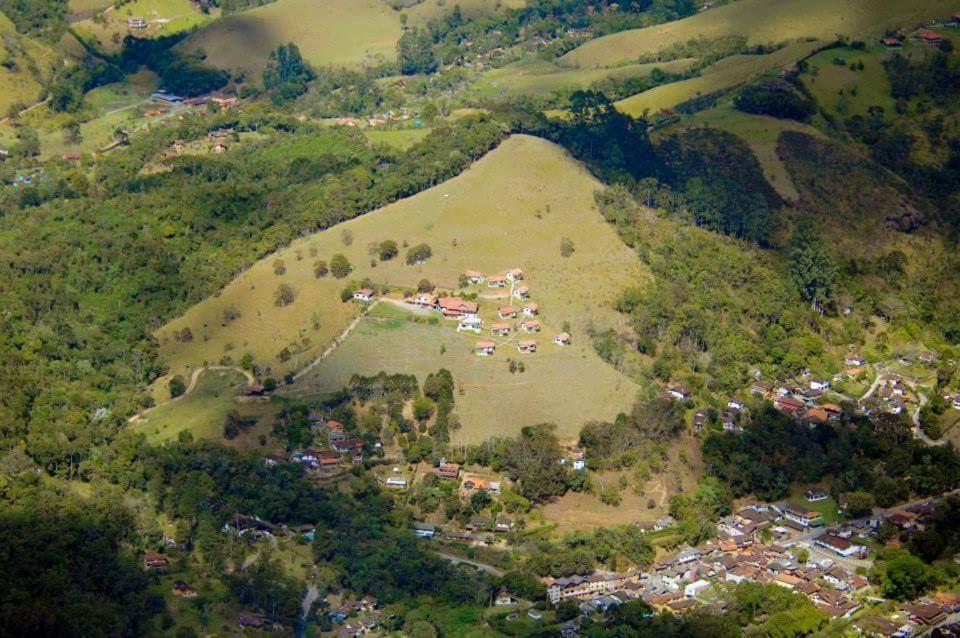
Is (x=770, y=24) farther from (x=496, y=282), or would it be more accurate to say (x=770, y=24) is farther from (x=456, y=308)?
(x=456, y=308)

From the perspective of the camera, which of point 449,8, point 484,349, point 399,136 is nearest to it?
point 484,349

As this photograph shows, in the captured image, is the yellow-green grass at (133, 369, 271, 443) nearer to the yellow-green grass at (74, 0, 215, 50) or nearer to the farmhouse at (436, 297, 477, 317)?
the farmhouse at (436, 297, 477, 317)

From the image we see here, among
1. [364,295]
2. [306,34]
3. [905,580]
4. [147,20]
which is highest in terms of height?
[147,20]

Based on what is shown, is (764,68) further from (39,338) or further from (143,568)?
(143,568)

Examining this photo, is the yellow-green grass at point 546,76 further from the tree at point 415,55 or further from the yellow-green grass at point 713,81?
the tree at point 415,55

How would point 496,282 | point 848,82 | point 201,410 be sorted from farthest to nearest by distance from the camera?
point 848,82 < point 496,282 < point 201,410

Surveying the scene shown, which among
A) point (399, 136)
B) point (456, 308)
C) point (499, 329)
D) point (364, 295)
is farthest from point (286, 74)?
point (499, 329)

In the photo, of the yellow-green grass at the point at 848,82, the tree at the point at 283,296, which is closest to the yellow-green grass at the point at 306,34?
the yellow-green grass at the point at 848,82
